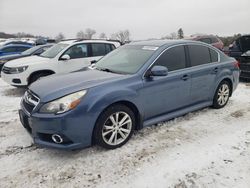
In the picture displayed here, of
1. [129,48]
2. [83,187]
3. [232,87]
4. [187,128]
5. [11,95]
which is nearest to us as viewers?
[83,187]

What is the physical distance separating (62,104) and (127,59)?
5.35ft

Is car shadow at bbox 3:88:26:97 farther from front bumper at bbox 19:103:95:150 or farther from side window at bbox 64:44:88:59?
front bumper at bbox 19:103:95:150

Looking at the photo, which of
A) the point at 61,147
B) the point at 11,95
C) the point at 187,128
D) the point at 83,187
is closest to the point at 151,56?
the point at 187,128

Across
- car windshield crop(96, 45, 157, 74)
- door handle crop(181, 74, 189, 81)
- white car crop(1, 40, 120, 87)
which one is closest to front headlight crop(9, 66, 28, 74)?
white car crop(1, 40, 120, 87)

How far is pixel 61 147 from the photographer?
3188 millimetres

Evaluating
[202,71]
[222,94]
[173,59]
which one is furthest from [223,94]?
[173,59]

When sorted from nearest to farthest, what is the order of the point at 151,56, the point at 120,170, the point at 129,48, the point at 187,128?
Answer: the point at 120,170, the point at 151,56, the point at 187,128, the point at 129,48

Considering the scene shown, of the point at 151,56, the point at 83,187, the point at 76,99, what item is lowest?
the point at 83,187

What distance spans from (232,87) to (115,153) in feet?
11.3

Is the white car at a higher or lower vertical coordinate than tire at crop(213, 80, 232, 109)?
higher

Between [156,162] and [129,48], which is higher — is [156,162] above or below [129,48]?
below

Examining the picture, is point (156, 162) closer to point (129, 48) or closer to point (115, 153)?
point (115, 153)

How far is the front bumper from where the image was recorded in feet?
10.3

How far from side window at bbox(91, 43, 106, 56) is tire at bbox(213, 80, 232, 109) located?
4243 mm
